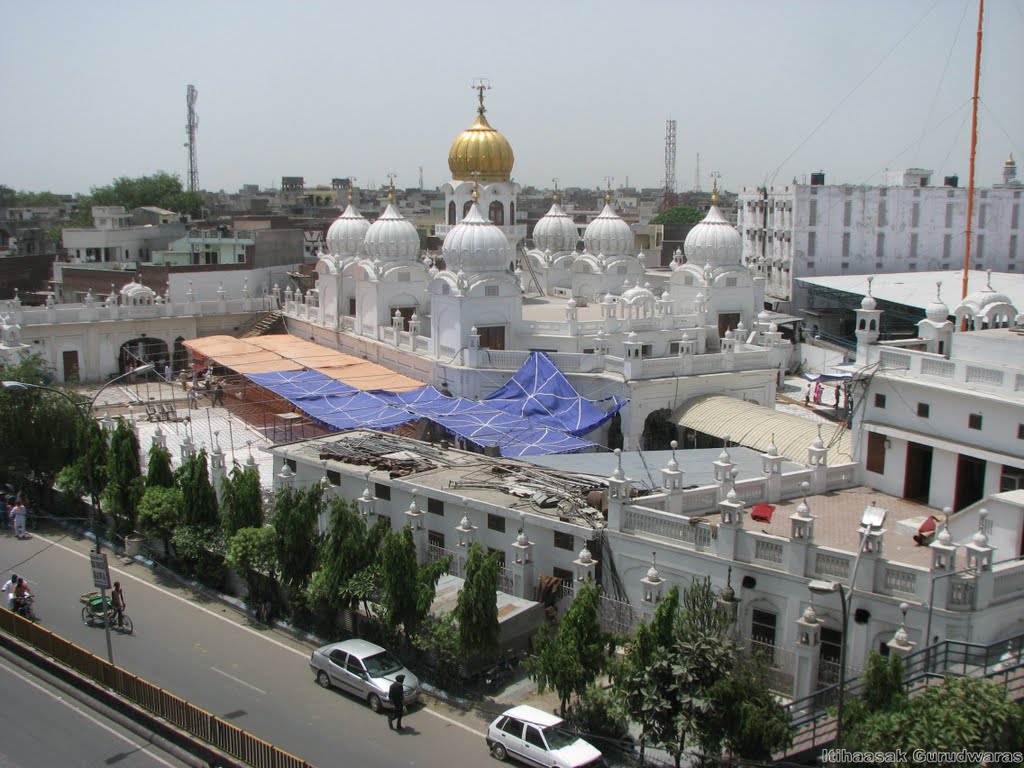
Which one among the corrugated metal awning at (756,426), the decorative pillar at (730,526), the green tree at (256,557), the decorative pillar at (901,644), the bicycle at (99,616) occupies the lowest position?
the bicycle at (99,616)

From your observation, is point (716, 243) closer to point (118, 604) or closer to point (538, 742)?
point (118, 604)

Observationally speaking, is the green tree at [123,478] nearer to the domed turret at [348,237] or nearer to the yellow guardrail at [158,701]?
the yellow guardrail at [158,701]

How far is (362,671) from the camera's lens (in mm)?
18859

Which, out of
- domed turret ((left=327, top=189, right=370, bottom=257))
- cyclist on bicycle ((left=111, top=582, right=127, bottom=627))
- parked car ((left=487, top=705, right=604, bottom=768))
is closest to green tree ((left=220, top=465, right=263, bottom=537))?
cyclist on bicycle ((left=111, top=582, right=127, bottom=627))

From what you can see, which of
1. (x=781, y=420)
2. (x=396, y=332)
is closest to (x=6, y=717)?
(x=781, y=420)

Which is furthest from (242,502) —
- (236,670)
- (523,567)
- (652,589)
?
(652,589)

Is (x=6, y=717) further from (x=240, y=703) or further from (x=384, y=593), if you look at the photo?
(x=384, y=593)

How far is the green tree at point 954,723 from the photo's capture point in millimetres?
12211

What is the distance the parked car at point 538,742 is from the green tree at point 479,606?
168 centimetres

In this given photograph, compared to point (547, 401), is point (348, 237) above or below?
above

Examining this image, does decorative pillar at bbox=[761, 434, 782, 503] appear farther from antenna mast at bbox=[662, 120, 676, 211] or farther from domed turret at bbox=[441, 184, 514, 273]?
antenna mast at bbox=[662, 120, 676, 211]

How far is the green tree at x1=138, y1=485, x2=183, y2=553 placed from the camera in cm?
2472

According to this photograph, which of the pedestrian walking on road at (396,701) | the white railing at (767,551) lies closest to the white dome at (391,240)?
the pedestrian walking on road at (396,701)

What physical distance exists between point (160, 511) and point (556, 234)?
89.6 ft
